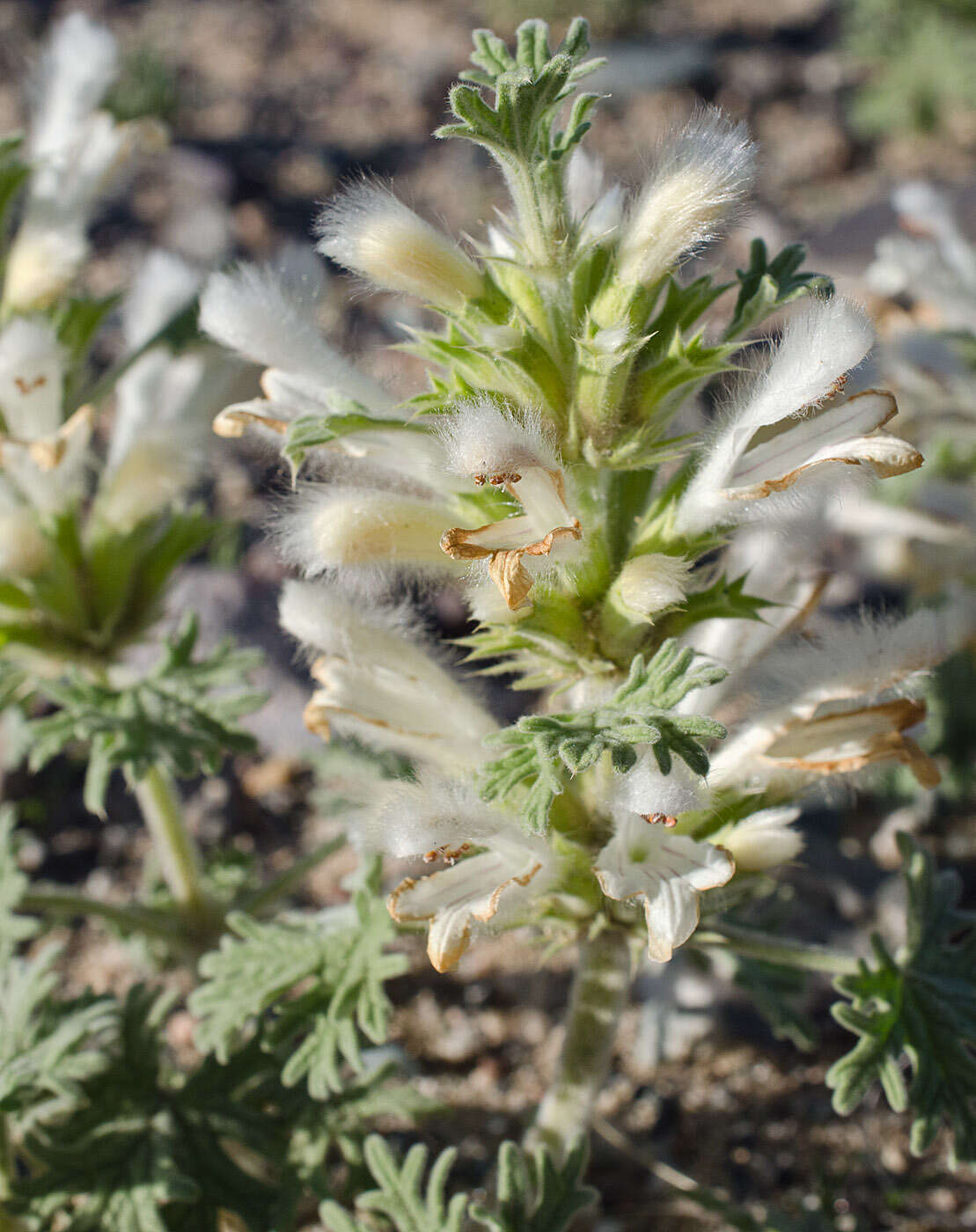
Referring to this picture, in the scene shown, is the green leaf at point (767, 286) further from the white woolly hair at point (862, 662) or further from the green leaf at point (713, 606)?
the white woolly hair at point (862, 662)

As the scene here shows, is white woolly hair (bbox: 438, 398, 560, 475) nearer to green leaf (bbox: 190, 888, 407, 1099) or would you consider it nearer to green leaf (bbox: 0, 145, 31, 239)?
green leaf (bbox: 190, 888, 407, 1099)

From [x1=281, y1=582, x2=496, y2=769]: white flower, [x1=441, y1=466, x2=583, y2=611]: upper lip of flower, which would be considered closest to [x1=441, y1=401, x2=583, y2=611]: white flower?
[x1=441, y1=466, x2=583, y2=611]: upper lip of flower

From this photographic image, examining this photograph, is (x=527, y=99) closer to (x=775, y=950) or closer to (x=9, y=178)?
(x=775, y=950)

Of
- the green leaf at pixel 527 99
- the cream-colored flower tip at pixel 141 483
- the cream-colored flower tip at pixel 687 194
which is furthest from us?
the cream-colored flower tip at pixel 141 483

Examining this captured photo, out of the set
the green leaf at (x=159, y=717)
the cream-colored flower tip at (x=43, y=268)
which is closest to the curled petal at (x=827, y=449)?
the green leaf at (x=159, y=717)

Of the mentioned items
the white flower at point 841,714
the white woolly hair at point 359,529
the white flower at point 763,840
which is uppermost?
the white woolly hair at point 359,529

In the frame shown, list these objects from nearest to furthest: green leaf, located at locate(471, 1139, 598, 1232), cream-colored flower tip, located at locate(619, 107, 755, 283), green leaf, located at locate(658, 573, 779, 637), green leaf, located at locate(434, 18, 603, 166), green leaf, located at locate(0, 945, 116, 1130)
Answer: green leaf, located at locate(434, 18, 603, 166) < cream-colored flower tip, located at locate(619, 107, 755, 283) < green leaf, located at locate(658, 573, 779, 637) < green leaf, located at locate(471, 1139, 598, 1232) < green leaf, located at locate(0, 945, 116, 1130)

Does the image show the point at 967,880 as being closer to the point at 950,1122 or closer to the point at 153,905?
the point at 950,1122
